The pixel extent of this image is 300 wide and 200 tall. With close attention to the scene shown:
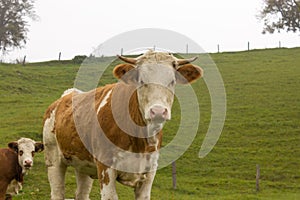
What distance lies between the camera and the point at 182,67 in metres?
5.79

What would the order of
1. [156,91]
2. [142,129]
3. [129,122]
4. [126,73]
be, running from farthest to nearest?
[129,122], [142,129], [126,73], [156,91]

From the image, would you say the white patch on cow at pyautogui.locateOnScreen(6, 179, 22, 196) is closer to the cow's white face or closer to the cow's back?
the cow's back

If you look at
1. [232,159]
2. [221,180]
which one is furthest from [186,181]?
[232,159]

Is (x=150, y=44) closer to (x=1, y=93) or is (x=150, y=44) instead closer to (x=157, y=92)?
(x=157, y=92)

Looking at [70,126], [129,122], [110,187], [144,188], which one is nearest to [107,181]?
[110,187]

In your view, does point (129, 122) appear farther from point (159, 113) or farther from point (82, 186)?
point (82, 186)

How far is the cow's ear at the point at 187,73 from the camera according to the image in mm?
5796

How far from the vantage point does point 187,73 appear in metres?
5.88

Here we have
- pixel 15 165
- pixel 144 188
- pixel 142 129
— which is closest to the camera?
pixel 142 129

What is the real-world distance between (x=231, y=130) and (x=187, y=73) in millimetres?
22411

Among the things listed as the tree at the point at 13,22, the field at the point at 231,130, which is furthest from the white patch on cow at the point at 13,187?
the tree at the point at 13,22

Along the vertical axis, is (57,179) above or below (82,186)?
above

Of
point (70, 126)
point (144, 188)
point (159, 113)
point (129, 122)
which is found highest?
point (159, 113)

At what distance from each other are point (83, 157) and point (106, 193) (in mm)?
931
